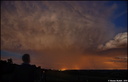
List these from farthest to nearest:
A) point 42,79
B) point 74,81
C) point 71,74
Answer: point 71,74, point 74,81, point 42,79

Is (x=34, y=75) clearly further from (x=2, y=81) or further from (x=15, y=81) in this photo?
(x=2, y=81)

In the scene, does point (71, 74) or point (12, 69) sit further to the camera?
point (71, 74)

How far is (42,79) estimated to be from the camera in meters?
10.6

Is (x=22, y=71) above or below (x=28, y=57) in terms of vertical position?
below

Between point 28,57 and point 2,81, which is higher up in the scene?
point 28,57

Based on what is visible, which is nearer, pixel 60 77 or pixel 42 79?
pixel 42 79

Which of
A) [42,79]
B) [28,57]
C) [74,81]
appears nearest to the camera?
[28,57]

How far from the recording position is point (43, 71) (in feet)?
35.2

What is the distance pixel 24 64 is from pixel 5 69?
33.1 inches

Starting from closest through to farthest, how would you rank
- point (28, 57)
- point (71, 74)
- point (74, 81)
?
point (28, 57) < point (74, 81) < point (71, 74)

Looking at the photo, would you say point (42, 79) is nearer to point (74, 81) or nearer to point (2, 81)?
point (2, 81)

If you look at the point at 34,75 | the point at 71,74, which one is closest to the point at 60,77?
the point at 71,74

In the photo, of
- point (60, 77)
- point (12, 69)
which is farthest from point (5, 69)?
point (60, 77)

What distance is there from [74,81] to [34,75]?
28.0 feet
